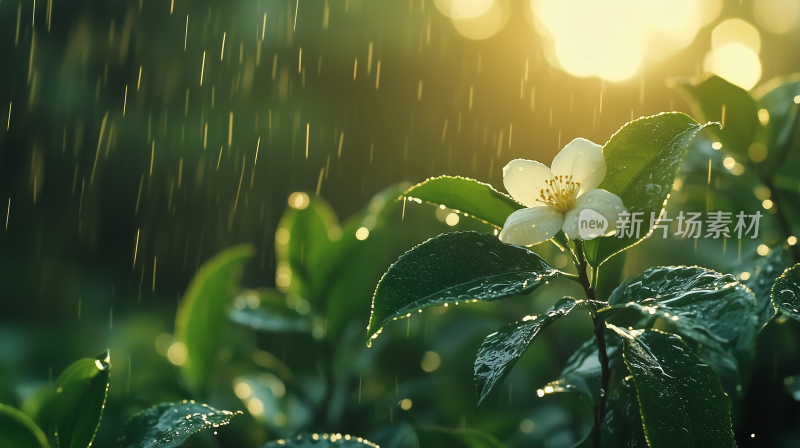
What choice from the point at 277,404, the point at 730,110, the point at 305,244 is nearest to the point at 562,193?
the point at 730,110

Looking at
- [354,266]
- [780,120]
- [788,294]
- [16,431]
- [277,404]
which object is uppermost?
[780,120]

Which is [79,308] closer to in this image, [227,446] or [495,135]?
[227,446]

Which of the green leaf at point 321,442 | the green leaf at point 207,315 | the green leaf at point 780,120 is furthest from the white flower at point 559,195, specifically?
the green leaf at point 207,315

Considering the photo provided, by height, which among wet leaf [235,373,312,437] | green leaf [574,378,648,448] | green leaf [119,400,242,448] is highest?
green leaf [574,378,648,448]

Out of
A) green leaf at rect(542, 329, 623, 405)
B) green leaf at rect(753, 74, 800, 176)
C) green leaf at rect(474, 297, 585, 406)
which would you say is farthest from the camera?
green leaf at rect(753, 74, 800, 176)

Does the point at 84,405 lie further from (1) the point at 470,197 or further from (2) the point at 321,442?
(1) the point at 470,197

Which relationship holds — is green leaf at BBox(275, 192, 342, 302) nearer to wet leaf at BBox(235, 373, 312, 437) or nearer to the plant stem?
wet leaf at BBox(235, 373, 312, 437)

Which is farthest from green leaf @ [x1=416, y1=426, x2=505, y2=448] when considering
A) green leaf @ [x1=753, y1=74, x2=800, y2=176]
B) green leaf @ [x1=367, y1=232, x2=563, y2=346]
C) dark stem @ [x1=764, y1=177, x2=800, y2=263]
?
green leaf @ [x1=753, y1=74, x2=800, y2=176]

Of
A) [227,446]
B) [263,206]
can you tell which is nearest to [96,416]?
[227,446]
